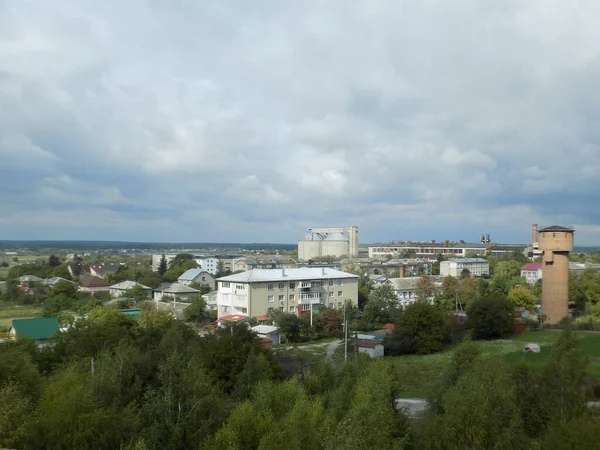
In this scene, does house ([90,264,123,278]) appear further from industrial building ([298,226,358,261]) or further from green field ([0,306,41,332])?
industrial building ([298,226,358,261])

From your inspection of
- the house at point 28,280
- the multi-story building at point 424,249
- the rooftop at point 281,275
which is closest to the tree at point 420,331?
the rooftop at point 281,275

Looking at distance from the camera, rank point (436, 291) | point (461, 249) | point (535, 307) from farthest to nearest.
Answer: point (461, 249)
point (436, 291)
point (535, 307)

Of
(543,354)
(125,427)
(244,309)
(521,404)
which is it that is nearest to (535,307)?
(543,354)

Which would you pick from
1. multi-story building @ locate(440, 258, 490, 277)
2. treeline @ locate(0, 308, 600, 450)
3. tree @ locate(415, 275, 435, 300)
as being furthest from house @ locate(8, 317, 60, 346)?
Answer: multi-story building @ locate(440, 258, 490, 277)

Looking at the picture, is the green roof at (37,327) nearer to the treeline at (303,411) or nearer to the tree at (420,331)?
the treeline at (303,411)

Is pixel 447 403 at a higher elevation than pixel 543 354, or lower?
higher

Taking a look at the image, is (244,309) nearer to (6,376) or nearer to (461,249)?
(6,376)
